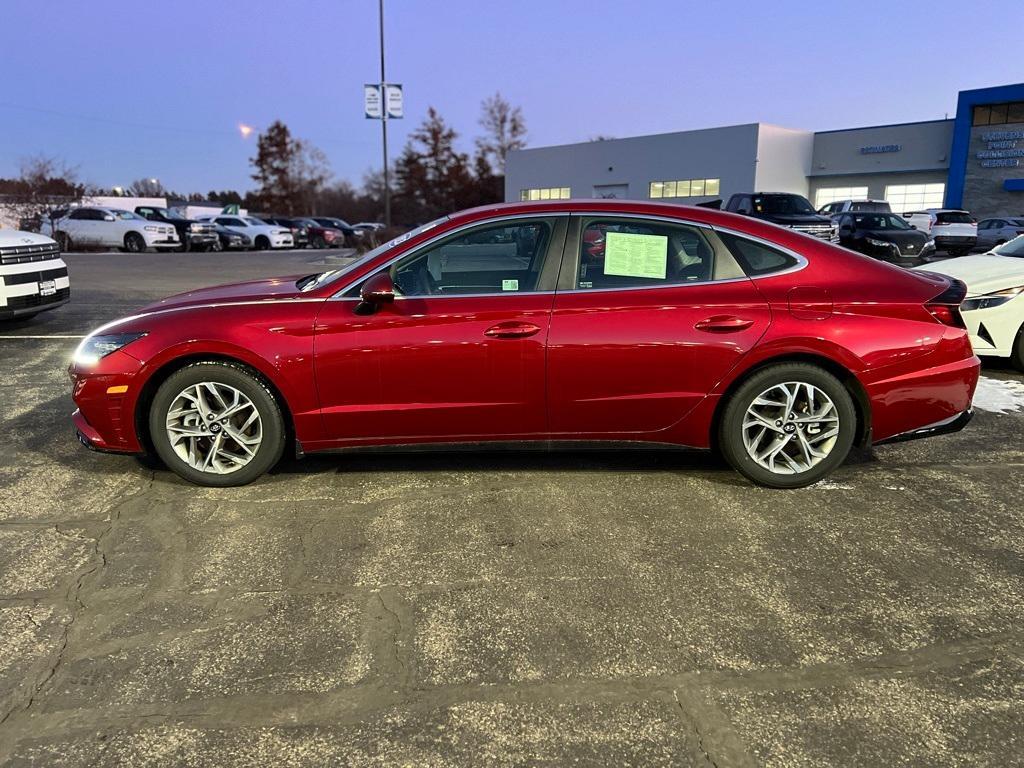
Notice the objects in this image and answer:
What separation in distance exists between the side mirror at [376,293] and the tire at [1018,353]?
6052 mm

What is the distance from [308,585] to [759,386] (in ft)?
8.15

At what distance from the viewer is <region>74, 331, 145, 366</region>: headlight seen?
400cm

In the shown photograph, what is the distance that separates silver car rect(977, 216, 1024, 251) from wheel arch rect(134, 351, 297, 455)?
26.3m

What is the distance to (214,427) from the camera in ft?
13.2

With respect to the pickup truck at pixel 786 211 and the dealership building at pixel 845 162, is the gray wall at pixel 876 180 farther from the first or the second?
the pickup truck at pixel 786 211

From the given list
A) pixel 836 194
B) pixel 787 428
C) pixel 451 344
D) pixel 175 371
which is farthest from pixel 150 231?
pixel 836 194

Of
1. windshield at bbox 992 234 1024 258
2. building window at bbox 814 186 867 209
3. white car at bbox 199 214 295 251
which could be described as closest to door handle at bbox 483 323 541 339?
windshield at bbox 992 234 1024 258

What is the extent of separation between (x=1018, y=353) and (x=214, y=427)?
695 cm

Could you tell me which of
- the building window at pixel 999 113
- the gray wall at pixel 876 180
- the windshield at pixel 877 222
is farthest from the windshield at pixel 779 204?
the gray wall at pixel 876 180

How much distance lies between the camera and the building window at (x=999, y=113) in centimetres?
3803

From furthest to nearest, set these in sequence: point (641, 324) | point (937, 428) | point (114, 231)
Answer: point (114, 231) < point (937, 428) < point (641, 324)

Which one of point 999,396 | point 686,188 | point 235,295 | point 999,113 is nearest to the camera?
point 235,295

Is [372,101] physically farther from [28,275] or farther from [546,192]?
[546,192]

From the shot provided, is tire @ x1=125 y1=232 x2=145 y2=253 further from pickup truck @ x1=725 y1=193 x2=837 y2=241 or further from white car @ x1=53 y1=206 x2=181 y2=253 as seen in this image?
pickup truck @ x1=725 y1=193 x2=837 y2=241
